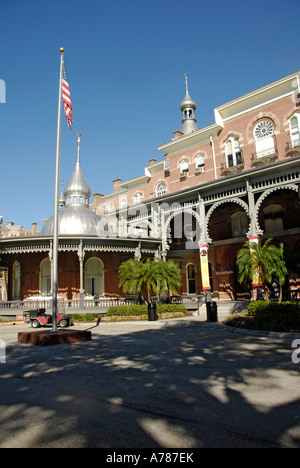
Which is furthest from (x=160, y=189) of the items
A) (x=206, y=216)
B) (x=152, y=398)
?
(x=152, y=398)

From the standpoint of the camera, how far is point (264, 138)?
26.2m

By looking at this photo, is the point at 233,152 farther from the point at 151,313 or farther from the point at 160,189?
the point at 151,313

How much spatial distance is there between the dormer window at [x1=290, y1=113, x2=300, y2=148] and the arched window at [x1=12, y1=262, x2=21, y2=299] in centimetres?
2348

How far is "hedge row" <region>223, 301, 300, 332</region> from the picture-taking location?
39.5 ft

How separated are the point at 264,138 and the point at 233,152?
2.76 metres

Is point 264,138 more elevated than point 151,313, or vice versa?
point 264,138

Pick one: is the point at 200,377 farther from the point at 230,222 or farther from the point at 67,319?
the point at 230,222

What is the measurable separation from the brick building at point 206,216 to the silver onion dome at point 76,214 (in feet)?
0.33

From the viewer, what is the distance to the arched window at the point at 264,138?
2580cm

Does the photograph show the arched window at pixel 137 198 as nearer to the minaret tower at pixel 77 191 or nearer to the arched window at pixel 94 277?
the minaret tower at pixel 77 191

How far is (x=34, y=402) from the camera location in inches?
198

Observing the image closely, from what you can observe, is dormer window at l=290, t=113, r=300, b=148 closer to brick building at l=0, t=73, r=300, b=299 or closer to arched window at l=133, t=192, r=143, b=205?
brick building at l=0, t=73, r=300, b=299

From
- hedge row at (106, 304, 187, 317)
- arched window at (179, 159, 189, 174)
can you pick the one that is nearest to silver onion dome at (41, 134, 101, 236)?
hedge row at (106, 304, 187, 317)
